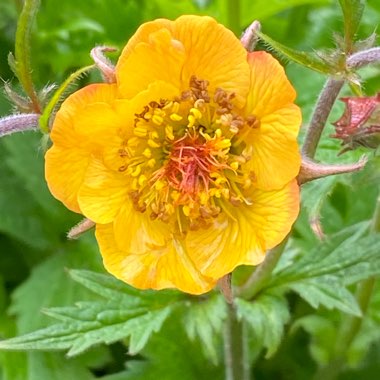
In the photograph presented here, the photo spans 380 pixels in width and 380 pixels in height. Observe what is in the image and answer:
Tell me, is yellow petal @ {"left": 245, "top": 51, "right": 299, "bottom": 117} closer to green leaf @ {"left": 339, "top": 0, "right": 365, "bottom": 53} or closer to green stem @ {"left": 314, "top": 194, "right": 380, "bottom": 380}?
green leaf @ {"left": 339, "top": 0, "right": 365, "bottom": 53}

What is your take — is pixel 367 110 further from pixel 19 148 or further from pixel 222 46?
pixel 19 148

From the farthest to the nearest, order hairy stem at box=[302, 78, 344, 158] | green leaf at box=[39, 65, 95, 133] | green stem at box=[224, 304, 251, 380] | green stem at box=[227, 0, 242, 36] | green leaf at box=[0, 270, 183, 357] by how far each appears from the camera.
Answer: green stem at box=[227, 0, 242, 36] → green stem at box=[224, 304, 251, 380] → green leaf at box=[0, 270, 183, 357] → hairy stem at box=[302, 78, 344, 158] → green leaf at box=[39, 65, 95, 133]

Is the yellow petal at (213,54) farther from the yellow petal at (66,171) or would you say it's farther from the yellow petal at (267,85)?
the yellow petal at (66,171)

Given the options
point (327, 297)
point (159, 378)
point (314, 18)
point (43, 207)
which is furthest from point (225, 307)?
point (314, 18)

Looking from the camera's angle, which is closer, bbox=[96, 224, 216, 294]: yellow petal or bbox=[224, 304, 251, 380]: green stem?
bbox=[96, 224, 216, 294]: yellow petal

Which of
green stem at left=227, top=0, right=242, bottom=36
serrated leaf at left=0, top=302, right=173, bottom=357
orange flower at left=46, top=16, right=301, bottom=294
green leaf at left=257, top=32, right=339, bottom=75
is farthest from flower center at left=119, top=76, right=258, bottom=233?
green stem at left=227, top=0, right=242, bottom=36

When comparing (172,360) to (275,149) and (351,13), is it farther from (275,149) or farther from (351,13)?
(351,13)

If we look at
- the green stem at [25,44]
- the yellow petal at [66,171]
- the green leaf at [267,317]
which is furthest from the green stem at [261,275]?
the green stem at [25,44]
